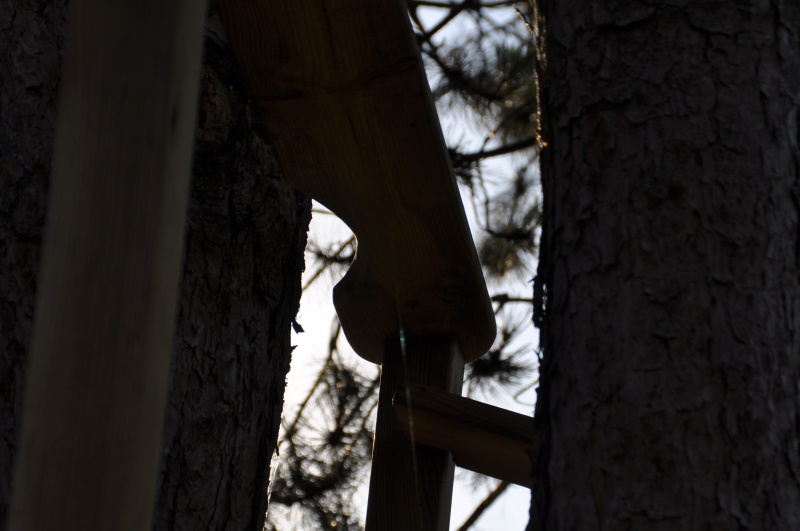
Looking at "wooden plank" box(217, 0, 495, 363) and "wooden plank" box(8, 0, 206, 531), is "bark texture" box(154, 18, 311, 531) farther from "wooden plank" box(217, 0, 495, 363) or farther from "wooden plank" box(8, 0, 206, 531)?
"wooden plank" box(8, 0, 206, 531)

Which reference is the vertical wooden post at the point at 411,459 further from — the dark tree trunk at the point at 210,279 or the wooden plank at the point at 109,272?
the wooden plank at the point at 109,272

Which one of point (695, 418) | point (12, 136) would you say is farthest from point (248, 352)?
point (695, 418)

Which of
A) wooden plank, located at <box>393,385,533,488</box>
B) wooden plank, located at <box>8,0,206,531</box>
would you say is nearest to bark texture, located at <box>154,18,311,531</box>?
wooden plank, located at <box>393,385,533,488</box>

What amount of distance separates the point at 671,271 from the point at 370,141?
A: 0.52 metres

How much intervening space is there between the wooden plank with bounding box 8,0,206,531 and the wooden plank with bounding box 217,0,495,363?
397 mm

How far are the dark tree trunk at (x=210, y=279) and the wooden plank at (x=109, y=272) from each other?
0.51 metres

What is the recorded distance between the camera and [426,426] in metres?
1.25

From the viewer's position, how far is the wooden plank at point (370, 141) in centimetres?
106

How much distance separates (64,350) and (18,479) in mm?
90

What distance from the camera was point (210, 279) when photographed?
1301 mm

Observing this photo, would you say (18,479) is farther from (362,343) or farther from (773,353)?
(362,343)

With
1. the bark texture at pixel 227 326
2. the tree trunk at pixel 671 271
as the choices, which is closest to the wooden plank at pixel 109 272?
the tree trunk at pixel 671 271

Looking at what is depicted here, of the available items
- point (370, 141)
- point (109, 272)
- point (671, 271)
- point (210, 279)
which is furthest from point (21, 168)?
point (671, 271)

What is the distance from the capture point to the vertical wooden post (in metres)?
1.29
